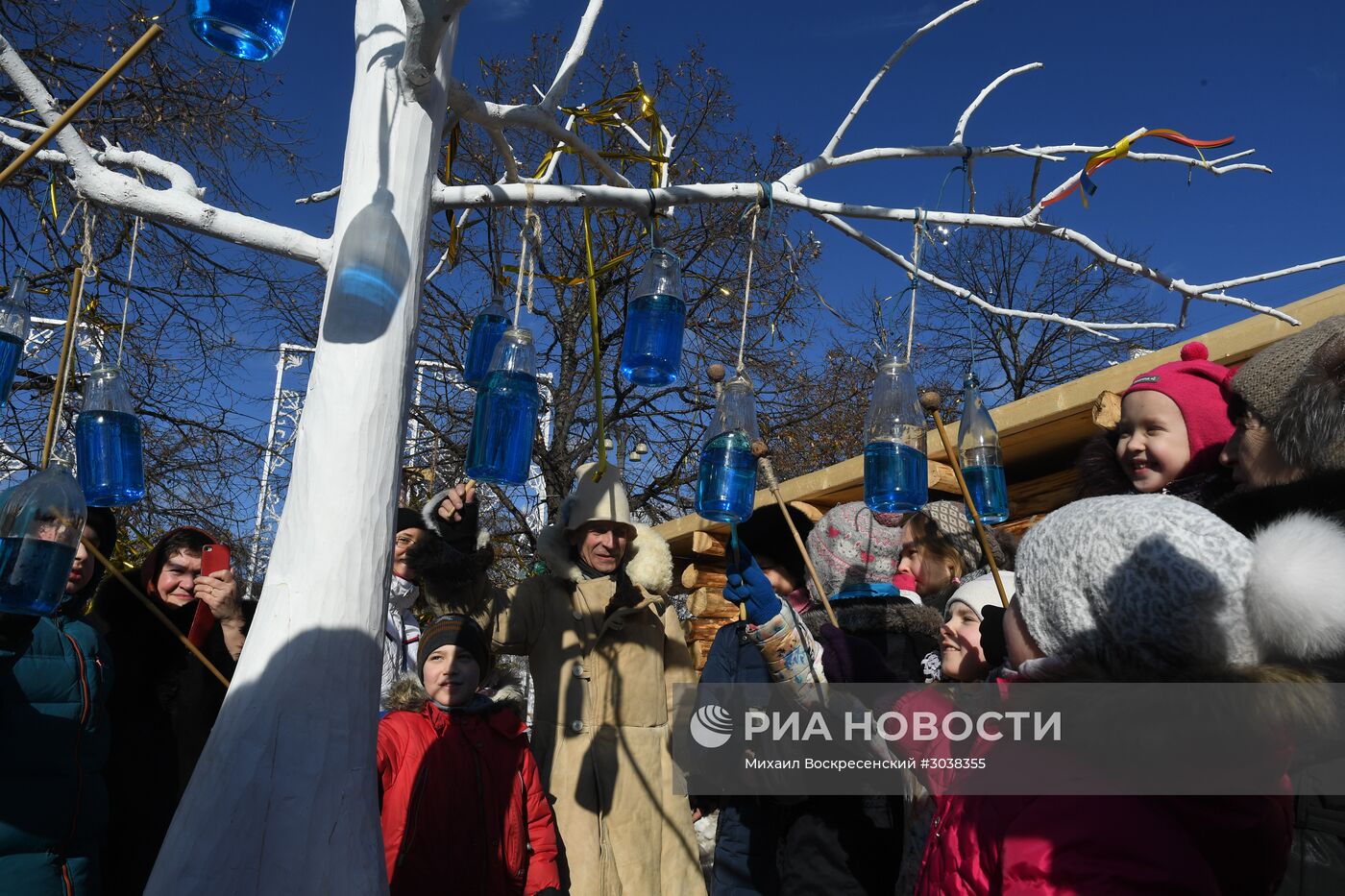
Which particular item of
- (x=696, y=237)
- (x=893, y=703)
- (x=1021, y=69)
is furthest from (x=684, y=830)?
(x=696, y=237)

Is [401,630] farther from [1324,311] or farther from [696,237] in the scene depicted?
[696,237]

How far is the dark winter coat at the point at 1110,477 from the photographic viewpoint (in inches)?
87.4

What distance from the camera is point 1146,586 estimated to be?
4.30 feet

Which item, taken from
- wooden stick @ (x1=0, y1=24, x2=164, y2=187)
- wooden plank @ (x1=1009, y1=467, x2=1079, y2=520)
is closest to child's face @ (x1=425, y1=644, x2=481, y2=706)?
wooden stick @ (x1=0, y1=24, x2=164, y2=187)

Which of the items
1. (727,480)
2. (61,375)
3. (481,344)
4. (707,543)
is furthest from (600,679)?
(707,543)

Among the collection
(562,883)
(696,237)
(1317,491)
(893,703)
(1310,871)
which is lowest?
(562,883)

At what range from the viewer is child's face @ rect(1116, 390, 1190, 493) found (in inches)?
92.7

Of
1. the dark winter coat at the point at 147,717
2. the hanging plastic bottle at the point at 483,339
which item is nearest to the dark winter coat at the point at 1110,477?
the hanging plastic bottle at the point at 483,339

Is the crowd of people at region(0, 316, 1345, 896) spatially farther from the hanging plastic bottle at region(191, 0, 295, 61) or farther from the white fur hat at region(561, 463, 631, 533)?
the hanging plastic bottle at region(191, 0, 295, 61)

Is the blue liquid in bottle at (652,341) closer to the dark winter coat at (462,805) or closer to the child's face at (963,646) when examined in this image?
the child's face at (963,646)

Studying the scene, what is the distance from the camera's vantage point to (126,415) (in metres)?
2.66

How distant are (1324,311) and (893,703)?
68.1 inches

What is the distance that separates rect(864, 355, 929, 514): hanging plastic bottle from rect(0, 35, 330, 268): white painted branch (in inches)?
65.0

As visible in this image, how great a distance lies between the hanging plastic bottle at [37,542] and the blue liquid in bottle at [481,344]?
1.14m
